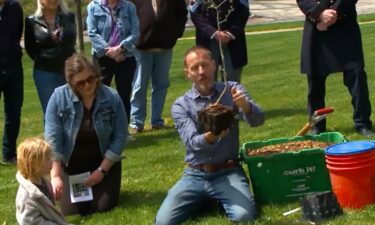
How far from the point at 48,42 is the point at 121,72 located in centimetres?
104

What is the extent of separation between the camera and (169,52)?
31.0 feet

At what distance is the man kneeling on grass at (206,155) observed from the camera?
18.2ft

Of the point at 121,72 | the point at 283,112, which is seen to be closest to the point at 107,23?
the point at 121,72

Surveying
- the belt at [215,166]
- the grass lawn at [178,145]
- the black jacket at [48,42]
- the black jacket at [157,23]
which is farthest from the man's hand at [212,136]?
the black jacket at [157,23]

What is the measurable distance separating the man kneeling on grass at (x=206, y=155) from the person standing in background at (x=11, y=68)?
2939mm

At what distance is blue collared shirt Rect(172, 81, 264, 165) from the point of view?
18.3ft

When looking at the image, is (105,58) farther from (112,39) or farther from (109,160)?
(109,160)

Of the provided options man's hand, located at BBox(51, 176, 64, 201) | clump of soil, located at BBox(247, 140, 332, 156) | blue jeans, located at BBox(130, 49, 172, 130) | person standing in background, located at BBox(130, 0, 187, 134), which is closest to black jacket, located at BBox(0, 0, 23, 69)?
person standing in background, located at BBox(130, 0, 187, 134)

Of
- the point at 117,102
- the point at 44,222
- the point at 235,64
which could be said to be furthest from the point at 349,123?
the point at 44,222

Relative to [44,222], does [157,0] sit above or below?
above

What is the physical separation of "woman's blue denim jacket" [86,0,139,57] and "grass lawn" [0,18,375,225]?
1159 mm

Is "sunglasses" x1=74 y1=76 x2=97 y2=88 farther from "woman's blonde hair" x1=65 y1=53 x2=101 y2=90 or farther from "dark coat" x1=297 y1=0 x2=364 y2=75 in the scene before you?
"dark coat" x1=297 y1=0 x2=364 y2=75

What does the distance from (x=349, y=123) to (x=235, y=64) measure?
60.0 inches

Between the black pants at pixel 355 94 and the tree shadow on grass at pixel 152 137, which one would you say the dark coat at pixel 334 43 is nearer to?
the black pants at pixel 355 94
